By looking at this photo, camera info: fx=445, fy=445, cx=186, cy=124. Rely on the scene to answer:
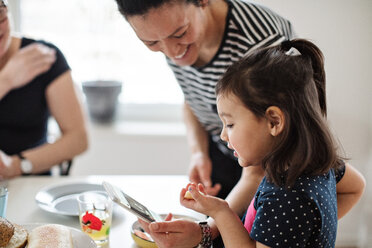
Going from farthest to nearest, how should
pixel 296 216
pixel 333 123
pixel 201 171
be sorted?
pixel 333 123, pixel 201 171, pixel 296 216

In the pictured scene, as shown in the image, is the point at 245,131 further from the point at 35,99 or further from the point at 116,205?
the point at 35,99

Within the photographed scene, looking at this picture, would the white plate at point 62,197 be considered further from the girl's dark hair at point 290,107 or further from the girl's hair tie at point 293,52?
the girl's hair tie at point 293,52

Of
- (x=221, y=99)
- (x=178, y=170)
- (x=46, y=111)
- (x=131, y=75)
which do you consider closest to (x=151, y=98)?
(x=131, y=75)

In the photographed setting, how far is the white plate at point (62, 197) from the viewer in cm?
128

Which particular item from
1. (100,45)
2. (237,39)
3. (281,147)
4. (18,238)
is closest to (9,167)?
(18,238)

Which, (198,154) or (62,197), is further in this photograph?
(198,154)

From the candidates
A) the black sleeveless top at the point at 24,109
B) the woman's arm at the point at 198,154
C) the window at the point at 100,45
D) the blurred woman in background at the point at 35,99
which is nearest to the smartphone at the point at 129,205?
the woman's arm at the point at 198,154

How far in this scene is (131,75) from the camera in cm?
307

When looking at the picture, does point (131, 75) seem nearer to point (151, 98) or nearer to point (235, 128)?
point (151, 98)

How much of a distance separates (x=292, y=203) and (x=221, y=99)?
271 mm

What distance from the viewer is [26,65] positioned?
1819 mm

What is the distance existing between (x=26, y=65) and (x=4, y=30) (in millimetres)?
213

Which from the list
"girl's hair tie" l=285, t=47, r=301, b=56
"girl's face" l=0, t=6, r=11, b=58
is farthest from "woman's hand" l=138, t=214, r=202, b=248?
"girl's face" l=0, t=6, r=11, b=58

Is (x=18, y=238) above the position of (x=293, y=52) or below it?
below
